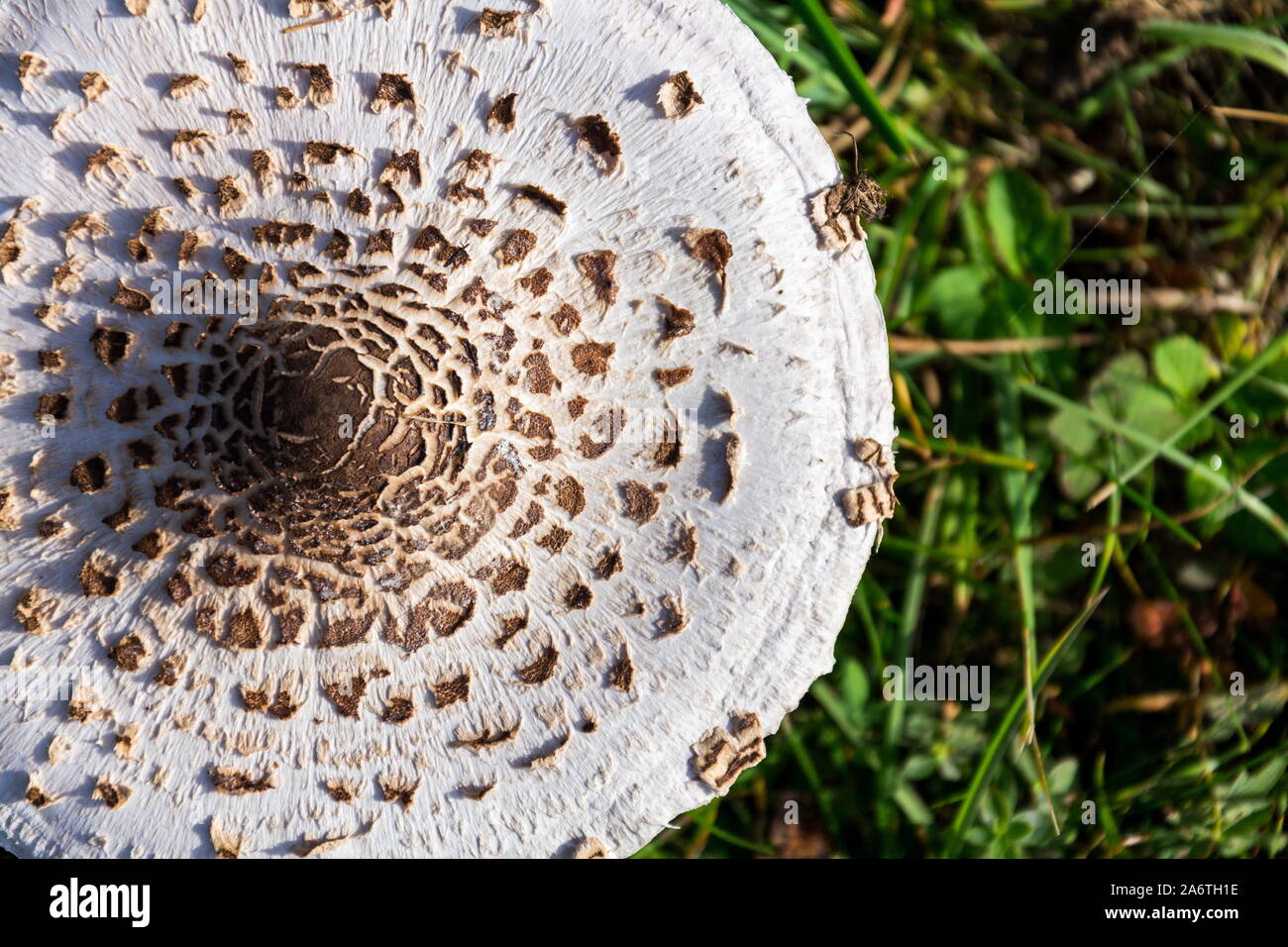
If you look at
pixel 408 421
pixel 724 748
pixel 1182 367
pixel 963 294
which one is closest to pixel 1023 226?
pixel 963 294

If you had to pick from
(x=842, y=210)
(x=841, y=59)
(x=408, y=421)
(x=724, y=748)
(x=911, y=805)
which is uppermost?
(x=841, y=59)

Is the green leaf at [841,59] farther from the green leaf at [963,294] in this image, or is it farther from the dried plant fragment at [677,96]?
the dried plant fragment at [677,96]

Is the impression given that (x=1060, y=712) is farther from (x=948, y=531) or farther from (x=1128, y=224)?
(x=1128, y=224)

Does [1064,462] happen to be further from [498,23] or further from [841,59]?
[498,23]

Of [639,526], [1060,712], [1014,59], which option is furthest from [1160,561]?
[639,526]

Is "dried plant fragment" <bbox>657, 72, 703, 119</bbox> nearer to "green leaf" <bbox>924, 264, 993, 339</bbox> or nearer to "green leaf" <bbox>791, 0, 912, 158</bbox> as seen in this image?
"green leaf" <bbox>791, 0, 912, 158</bbox>

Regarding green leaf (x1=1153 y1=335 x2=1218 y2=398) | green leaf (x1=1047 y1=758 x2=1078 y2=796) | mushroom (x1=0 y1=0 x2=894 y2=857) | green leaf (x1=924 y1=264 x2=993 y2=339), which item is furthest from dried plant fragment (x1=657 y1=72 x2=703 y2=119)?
green leaf (x1=1047 y1=758 x2=1078 y2=796)

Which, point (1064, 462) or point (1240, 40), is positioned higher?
Answer: point (1240, 40)
